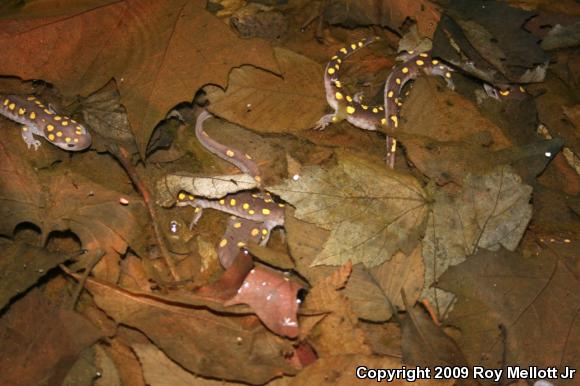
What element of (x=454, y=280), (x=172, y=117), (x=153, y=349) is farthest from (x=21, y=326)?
(x=454, y=280)

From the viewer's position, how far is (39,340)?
279cm

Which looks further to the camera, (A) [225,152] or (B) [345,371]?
(A) [225,152]

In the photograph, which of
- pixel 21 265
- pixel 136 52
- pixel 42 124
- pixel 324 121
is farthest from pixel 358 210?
pixel 42 124

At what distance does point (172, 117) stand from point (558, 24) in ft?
12.1

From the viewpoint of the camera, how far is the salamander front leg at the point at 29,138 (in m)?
3.79

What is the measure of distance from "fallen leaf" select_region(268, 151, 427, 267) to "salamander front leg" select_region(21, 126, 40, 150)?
2.09 meters

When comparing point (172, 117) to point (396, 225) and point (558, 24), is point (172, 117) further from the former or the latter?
point (558, 24)

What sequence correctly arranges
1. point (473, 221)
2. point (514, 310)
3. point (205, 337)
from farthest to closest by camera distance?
point (473, 221) → point (514, 310) → point (205, 337)

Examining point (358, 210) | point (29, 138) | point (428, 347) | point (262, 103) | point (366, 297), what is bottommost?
point (428, 347)

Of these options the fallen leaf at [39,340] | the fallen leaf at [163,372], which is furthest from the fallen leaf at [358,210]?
the fallen leaf at [39,340]

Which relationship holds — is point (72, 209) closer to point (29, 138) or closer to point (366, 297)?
point (29, 138)

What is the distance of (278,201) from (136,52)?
1.62 m

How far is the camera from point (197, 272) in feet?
10.9

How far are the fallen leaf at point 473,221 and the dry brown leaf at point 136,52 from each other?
5.99 ft
